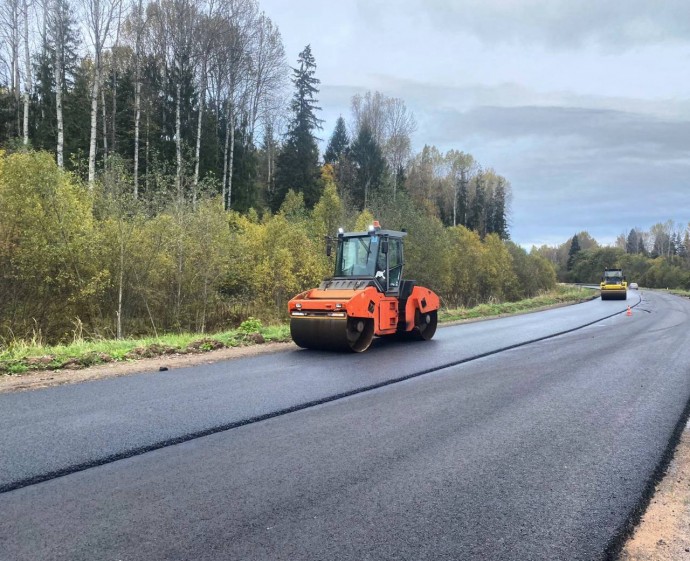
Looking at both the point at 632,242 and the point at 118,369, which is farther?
the point at 632,242

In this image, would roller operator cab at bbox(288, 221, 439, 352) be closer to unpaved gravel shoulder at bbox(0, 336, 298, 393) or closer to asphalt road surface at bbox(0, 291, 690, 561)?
unpaved gravel shoulder at bbox(0, 336, 298, 393)

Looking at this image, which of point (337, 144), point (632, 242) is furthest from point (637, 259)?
point (337, 144)

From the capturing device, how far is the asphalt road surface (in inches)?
118

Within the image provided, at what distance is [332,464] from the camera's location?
4188mm

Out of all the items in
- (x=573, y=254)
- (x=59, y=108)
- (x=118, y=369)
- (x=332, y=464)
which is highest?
(x=59, y=108)

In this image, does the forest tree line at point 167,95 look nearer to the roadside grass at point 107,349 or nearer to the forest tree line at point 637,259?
the roadside grass at point 107,349

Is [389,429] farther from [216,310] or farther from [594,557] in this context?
[216,310]

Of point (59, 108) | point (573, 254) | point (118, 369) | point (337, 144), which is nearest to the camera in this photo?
point (118, 369)

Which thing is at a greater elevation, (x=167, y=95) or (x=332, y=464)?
(x=167, y=95)

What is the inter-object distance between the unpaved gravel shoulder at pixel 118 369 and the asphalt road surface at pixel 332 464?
58 centimetres

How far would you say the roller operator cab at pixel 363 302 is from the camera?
403 inches

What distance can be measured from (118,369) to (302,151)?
3435 cm

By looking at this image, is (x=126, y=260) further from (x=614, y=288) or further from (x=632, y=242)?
(x=632, y=242)

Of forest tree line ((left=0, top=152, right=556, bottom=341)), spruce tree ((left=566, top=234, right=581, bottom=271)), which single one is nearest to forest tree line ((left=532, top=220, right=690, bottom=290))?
spruce tree ((left=566, top=234, right=581, bottom=271))
